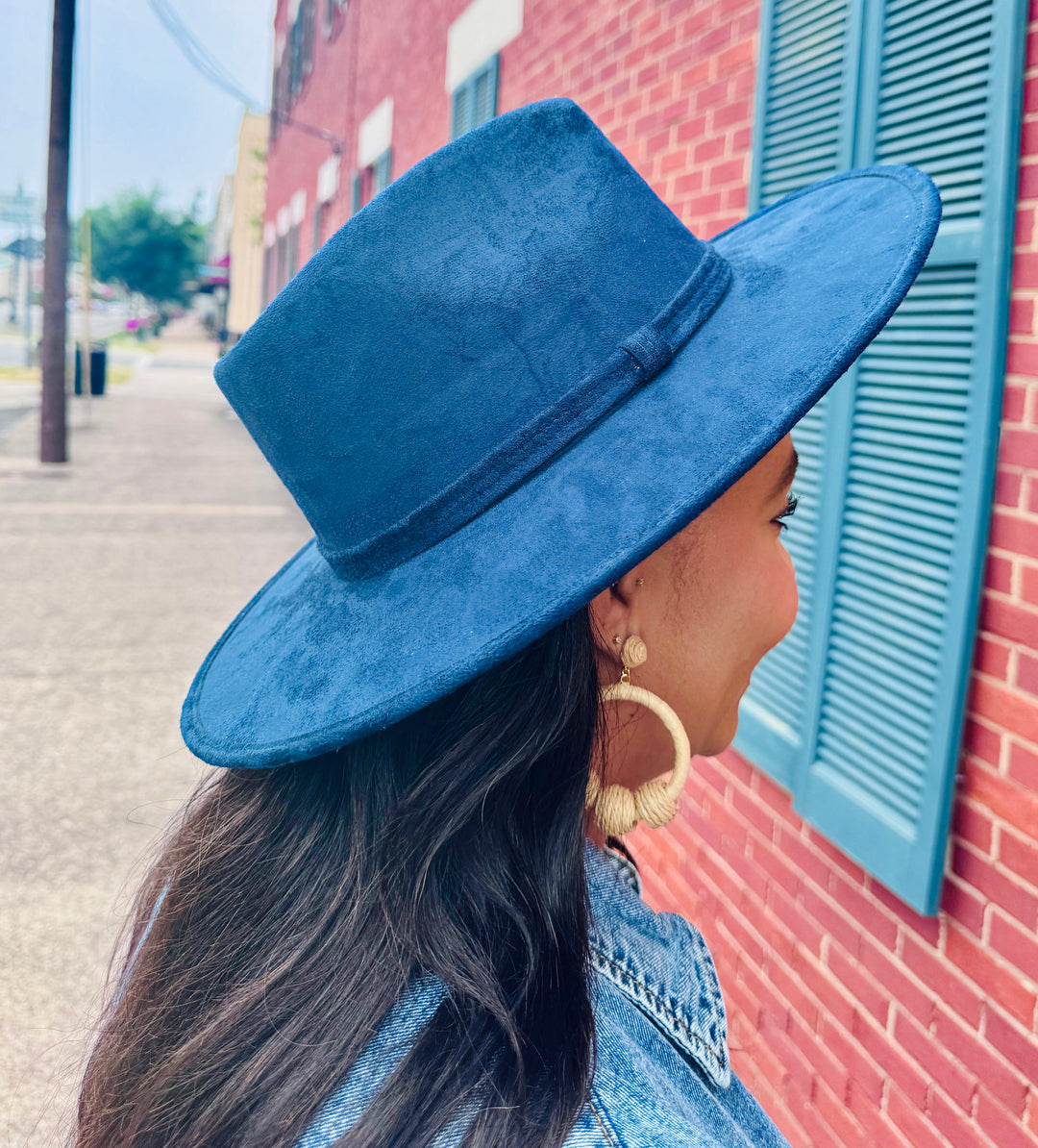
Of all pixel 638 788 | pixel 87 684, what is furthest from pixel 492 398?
pixel 87 684

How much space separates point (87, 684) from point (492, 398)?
4513mm

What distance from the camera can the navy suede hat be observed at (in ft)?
2.84

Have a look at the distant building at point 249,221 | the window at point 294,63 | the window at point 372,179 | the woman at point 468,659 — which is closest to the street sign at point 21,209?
the distant building at point 249,221

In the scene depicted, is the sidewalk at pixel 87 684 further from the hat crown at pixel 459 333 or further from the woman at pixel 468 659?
the hat crown at pixel 459 333

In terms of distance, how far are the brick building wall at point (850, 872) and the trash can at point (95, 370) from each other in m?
15.3

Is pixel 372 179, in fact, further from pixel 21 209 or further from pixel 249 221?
pixel 21 209

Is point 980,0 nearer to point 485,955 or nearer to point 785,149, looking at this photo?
point 785,149

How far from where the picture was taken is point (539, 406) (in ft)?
2.99

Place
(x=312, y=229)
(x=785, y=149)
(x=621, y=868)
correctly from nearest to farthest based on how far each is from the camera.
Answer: (x=621, y=868)
(x=785, y=149)
(x=312, y=229)

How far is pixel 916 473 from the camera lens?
1928 millimetres

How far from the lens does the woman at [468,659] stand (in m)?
0.81

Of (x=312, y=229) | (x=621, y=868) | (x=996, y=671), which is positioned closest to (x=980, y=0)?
(x=996, y=671)

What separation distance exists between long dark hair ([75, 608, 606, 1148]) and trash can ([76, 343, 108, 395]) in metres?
18.0

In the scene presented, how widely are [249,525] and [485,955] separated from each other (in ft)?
25.5
